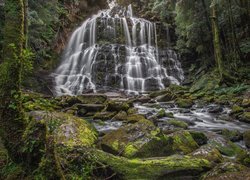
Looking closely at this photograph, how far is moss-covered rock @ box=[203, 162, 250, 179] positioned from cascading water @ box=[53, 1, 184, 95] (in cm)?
1684

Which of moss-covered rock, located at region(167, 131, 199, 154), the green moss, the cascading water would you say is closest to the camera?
the green moss

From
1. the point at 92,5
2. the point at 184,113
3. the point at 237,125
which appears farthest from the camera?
the point at 92,5

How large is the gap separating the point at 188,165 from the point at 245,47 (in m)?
16.6

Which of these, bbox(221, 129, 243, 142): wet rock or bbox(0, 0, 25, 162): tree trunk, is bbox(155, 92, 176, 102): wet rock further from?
bbox(0, 0, 25, 162): tree trunk

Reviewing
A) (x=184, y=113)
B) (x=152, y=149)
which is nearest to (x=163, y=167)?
(x=152, y=149)

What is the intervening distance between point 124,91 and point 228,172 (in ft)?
57.7

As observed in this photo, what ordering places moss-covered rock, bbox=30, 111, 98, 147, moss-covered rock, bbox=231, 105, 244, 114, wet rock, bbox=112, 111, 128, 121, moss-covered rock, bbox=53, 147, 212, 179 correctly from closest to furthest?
moss-covered rock, bbox=53, 147, 212, 179 < moss-covered rock, bbox=30, 111, 98, 147 < wet rock, bbox=112, 111, 128, 121 < moss-covered rock, bbox=231, 105, 244, 114

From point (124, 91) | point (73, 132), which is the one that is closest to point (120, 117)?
point (73, 132)

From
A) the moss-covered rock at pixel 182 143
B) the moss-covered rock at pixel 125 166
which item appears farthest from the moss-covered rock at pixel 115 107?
the moss-covered rock at pixel 125 166

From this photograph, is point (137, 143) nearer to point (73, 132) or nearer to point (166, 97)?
point (73, 132)

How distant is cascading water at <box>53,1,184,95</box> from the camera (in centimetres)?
2209

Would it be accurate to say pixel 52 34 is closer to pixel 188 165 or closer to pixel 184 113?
pixel 184 113

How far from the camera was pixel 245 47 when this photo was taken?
18125 mm

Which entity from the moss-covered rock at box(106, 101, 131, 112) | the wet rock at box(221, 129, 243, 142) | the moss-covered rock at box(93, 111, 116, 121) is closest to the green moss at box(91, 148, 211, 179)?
the wet rock at box(221, 129, 243, 142)
